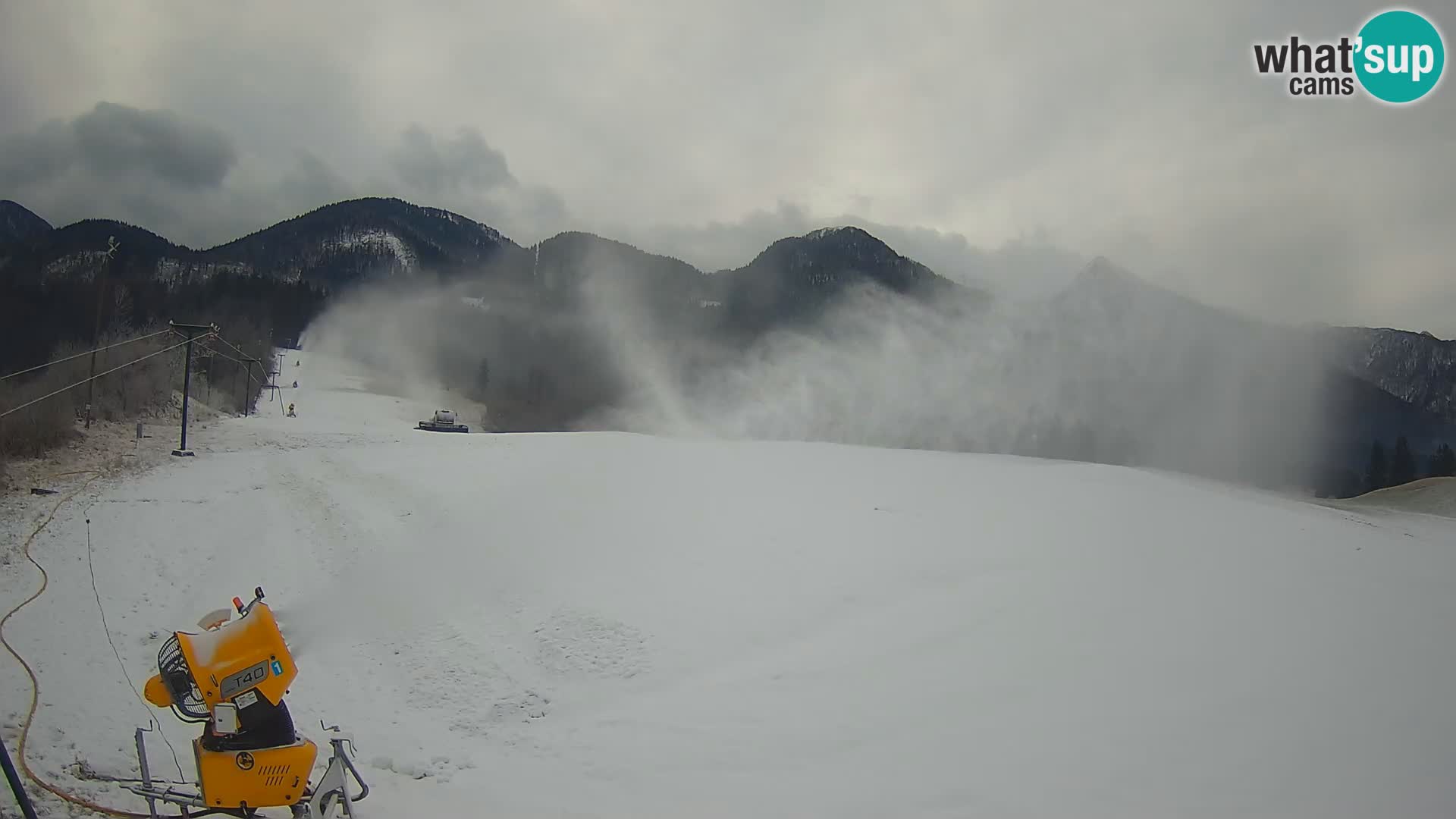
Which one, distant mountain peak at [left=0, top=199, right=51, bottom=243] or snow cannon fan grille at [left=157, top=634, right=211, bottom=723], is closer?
snow cannon fan grille at [left=157, top=634, right=211, bottom=723]

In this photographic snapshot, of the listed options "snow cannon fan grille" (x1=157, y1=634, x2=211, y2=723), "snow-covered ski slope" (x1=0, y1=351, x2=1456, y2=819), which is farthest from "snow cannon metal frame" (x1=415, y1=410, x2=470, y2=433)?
"snow cannon fan grille" (x1=157, y1=634, x2=211, y2=723)

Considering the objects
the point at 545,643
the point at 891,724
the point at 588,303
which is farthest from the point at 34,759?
the point at 588,303

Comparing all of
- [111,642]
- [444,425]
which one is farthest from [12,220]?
[111,642]

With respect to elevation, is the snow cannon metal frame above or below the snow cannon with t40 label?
above

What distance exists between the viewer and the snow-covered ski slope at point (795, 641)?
5.10 m

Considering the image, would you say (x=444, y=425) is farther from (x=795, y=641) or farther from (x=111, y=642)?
(x=795, y=641)

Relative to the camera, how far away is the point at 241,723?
391cm

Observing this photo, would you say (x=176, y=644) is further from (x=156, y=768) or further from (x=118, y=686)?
(x=118, y=686)

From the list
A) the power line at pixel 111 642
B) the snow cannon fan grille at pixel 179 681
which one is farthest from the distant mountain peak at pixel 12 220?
the snow cannon fan grille at pixel 179 681

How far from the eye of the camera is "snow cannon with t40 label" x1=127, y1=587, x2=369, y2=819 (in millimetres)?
3828

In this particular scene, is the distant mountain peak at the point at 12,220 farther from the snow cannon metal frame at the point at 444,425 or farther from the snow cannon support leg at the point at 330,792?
the snow cannon support leg at the point at 330,792

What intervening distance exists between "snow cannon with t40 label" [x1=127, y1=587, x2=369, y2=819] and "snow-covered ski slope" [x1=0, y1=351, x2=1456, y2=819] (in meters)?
0.92

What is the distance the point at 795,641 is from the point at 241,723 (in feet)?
16.3

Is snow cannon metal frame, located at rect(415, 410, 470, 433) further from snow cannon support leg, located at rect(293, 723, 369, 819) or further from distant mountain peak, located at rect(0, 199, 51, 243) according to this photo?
snow cannon support leg, located at rect(293, 723, 369, 819)
